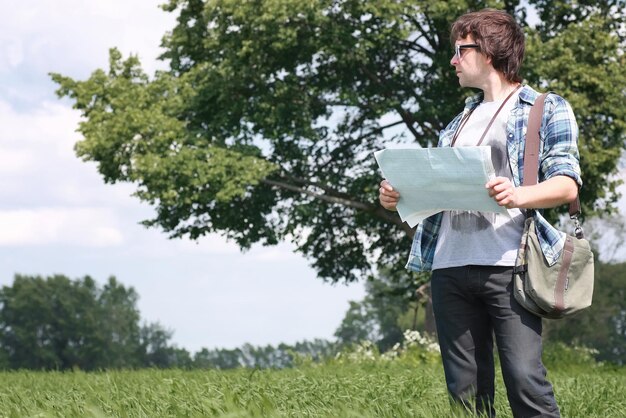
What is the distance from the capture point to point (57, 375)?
1023cm

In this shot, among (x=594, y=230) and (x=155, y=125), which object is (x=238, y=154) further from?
(x=594, y=230)

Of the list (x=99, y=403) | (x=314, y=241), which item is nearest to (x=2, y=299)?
(x=314, y=241)

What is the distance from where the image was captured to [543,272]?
3.58 metres

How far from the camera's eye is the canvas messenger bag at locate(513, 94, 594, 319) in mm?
3572

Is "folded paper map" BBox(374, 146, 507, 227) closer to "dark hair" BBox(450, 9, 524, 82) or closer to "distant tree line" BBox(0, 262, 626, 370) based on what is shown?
"dark hair" BBox(450, 9, 524, 82)

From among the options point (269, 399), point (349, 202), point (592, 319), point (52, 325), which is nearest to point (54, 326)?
point (52, 325)

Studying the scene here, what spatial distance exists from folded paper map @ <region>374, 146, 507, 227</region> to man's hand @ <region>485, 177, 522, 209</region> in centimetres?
4

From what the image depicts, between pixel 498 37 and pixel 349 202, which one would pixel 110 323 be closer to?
pixel 349 202

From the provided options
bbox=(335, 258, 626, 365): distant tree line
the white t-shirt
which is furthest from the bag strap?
bbox=(335, 258, 626, 365): distant tree line

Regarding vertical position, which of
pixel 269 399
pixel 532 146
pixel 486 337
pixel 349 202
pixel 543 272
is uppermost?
pixel 349 202

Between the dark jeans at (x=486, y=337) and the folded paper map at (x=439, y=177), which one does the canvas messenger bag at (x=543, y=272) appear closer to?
the dark jeans at (x=486, y=337)

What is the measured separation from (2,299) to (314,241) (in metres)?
42.9

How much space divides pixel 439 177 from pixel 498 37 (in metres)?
0.72

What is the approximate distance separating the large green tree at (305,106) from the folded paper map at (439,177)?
1430 centimetres
